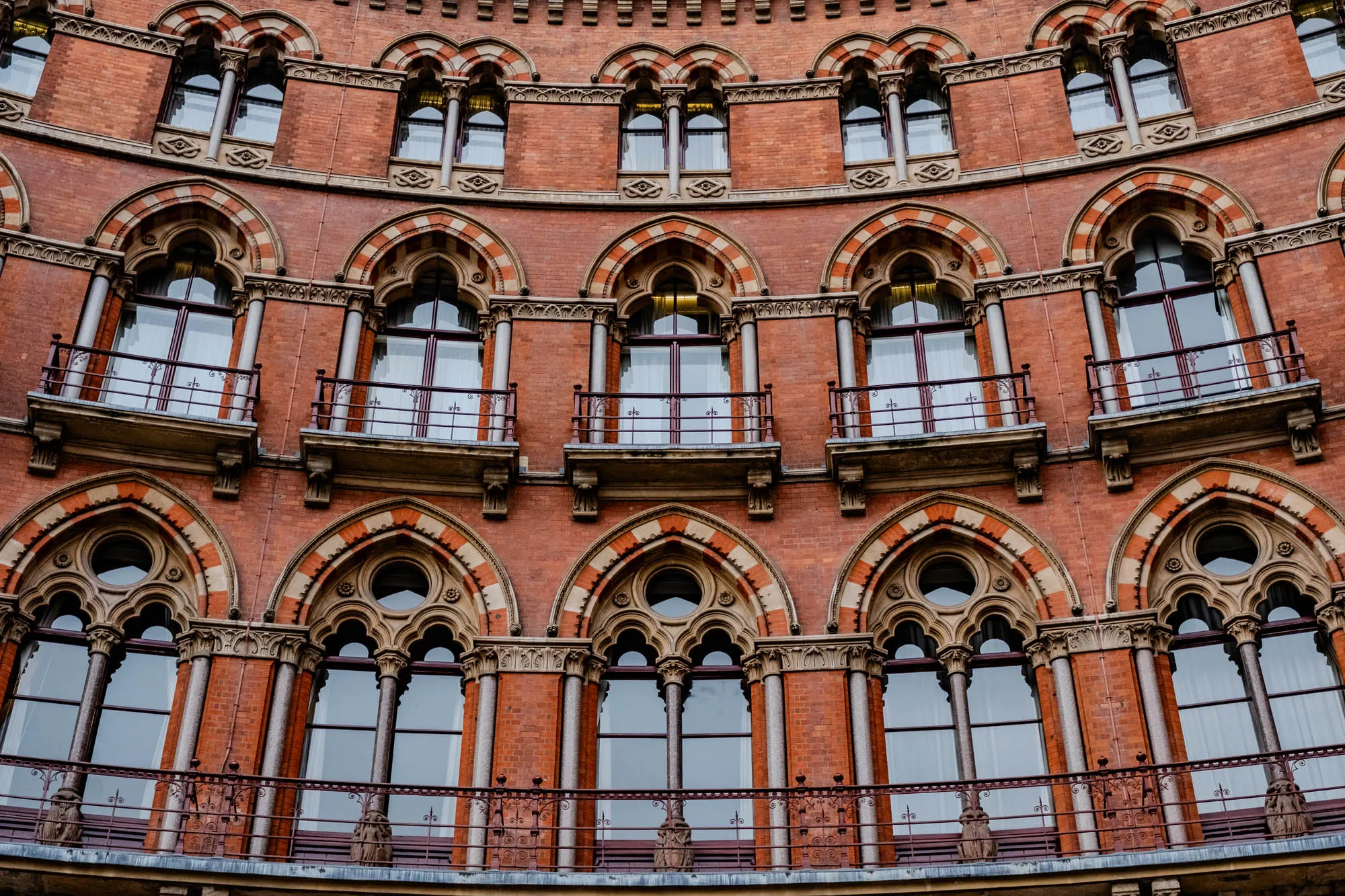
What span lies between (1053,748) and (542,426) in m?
6.78

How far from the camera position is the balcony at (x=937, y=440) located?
1630 centimetres

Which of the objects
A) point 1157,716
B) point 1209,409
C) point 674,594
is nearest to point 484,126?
point 674,594

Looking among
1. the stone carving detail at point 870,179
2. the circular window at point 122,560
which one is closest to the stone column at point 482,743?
the circular window at point 122,560

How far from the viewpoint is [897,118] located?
19875 mm

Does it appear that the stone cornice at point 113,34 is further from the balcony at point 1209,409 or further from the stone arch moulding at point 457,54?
the balcony at point 1209,409

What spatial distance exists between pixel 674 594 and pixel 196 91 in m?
9.74

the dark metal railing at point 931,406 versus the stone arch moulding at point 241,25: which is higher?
the stone arch moulding at point 241,25

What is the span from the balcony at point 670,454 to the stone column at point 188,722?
4.28m

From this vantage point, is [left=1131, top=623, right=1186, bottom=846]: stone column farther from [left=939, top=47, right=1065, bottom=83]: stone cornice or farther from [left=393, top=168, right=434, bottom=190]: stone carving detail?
[left=393, top=168, right=434, bottom=190]: stone carving detail

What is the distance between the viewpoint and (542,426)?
57.3ft

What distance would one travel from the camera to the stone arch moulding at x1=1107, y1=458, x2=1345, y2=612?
15555 mm

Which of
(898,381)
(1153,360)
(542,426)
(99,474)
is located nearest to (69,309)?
(99,474)

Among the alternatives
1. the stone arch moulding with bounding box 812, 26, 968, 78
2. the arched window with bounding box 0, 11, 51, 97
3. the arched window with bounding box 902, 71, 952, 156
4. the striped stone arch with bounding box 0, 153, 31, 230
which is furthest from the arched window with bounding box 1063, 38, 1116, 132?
the arched window with bounding box 0, 11, 51, 97

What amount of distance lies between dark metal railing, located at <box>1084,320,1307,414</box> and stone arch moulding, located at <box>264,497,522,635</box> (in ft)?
23.0
